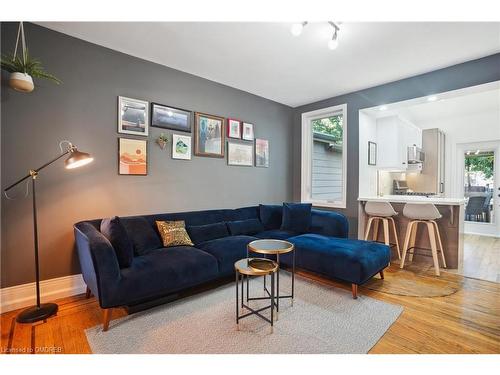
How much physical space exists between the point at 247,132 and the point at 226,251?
219 cm

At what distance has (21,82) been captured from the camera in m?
2.04

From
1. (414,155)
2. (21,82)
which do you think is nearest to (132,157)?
(21,82)

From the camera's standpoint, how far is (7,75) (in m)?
2.19

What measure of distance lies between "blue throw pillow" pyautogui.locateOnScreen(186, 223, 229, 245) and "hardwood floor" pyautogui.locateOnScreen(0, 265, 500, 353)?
1108 mm

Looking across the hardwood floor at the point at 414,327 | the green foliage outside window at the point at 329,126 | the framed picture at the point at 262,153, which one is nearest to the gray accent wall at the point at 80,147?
the hardwood floor at the point at 414,327

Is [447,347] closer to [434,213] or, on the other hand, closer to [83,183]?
[434,213]

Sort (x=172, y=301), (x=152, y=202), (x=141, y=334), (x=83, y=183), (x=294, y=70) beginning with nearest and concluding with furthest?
(x=141, y=334), (x=172, y=301), (x=83, y=183), (x=152, y=202), (x=294, y=70)

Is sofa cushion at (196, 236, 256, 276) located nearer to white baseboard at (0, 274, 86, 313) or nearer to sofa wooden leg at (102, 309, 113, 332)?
sofa wooden leg at (102, 309, 113, 332)

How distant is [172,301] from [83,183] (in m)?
1.57

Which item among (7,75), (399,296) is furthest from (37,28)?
(399,296)

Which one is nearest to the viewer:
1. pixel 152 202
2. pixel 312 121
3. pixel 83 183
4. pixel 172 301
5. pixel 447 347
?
pixel 447 347

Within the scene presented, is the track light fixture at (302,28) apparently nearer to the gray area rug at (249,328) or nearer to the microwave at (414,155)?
the gray area rug at (249,328)

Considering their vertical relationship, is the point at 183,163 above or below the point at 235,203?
above

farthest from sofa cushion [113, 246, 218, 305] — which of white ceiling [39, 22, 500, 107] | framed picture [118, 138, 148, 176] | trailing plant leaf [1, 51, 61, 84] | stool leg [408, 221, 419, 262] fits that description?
stool leg [408, 221, 419, 262]
